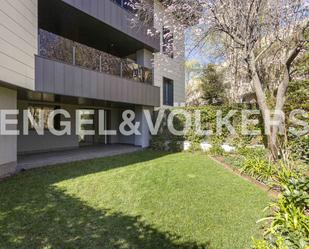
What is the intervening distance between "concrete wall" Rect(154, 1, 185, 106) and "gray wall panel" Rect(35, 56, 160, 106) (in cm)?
220

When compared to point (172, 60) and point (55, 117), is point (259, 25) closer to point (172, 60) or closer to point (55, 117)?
point (172, 60)

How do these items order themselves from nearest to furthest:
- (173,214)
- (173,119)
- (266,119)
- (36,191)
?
(173,214)
(36,191)
(266,119)
(173,119)

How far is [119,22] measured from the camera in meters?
10.7

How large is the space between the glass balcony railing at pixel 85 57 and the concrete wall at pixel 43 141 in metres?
3.58

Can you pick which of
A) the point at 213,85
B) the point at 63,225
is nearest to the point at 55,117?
the point at 63,225

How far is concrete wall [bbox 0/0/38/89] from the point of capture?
613 cm

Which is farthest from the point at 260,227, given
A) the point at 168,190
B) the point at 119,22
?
the point at 119,22

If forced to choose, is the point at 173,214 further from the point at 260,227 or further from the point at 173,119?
the point at 173,119

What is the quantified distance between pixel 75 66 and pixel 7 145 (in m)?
3.32

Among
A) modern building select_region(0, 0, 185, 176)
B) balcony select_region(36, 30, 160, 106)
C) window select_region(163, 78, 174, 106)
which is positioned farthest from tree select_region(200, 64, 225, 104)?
balcony select_region(36, 30, 160, 106)

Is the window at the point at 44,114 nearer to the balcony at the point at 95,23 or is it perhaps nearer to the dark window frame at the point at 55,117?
the dark window frame at the point at 55,117

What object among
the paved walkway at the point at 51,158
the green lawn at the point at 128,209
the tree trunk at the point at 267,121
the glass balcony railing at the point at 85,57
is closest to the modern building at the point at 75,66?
the glass balcony railing at the point at 85,57

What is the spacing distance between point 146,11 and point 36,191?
9.94 m

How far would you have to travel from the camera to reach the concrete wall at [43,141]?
10.9 metres
